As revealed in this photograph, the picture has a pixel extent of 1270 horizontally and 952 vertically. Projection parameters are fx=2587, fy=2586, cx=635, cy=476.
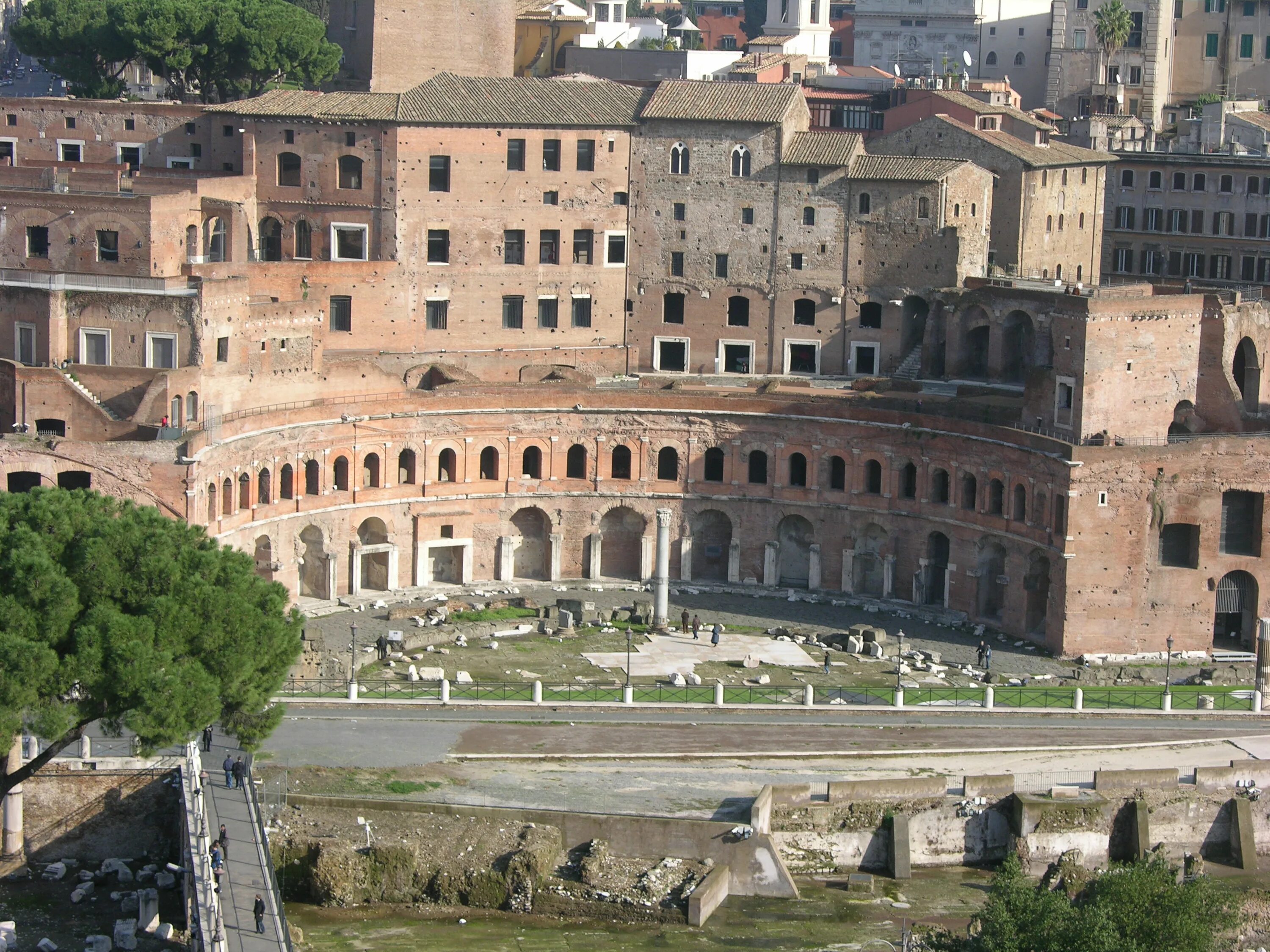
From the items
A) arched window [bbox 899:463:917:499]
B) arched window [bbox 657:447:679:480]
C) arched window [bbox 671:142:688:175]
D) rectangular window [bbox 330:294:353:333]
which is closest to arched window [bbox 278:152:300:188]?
rectangular window [bbox 330:294:353:333]

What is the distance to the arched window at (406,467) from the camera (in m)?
75.2

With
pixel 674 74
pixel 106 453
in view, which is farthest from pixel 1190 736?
pixel 674 74

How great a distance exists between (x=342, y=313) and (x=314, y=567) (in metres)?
8.88

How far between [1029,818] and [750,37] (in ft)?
227

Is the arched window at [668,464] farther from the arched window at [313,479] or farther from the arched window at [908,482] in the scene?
the arched window at [313,479]

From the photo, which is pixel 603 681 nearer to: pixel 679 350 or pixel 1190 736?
pixel 1190 736

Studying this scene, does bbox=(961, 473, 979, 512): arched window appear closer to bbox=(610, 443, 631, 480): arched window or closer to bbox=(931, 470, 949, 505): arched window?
bbox=(931, 470, 949, 505): arched window

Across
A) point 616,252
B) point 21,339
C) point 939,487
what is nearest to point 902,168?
point 616,252

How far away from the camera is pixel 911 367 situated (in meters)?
80.1

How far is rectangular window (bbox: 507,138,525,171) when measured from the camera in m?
80.2

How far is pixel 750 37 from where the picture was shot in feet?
394

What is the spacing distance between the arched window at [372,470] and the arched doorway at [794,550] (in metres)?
12.2

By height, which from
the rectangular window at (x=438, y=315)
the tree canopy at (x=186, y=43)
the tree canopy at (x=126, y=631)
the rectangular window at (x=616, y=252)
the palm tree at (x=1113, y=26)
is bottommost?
the tree canopy at (x=126, y=631)

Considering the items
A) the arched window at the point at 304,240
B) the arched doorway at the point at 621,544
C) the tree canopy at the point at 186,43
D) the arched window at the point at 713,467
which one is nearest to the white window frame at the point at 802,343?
the arched window at the point at 713,467
